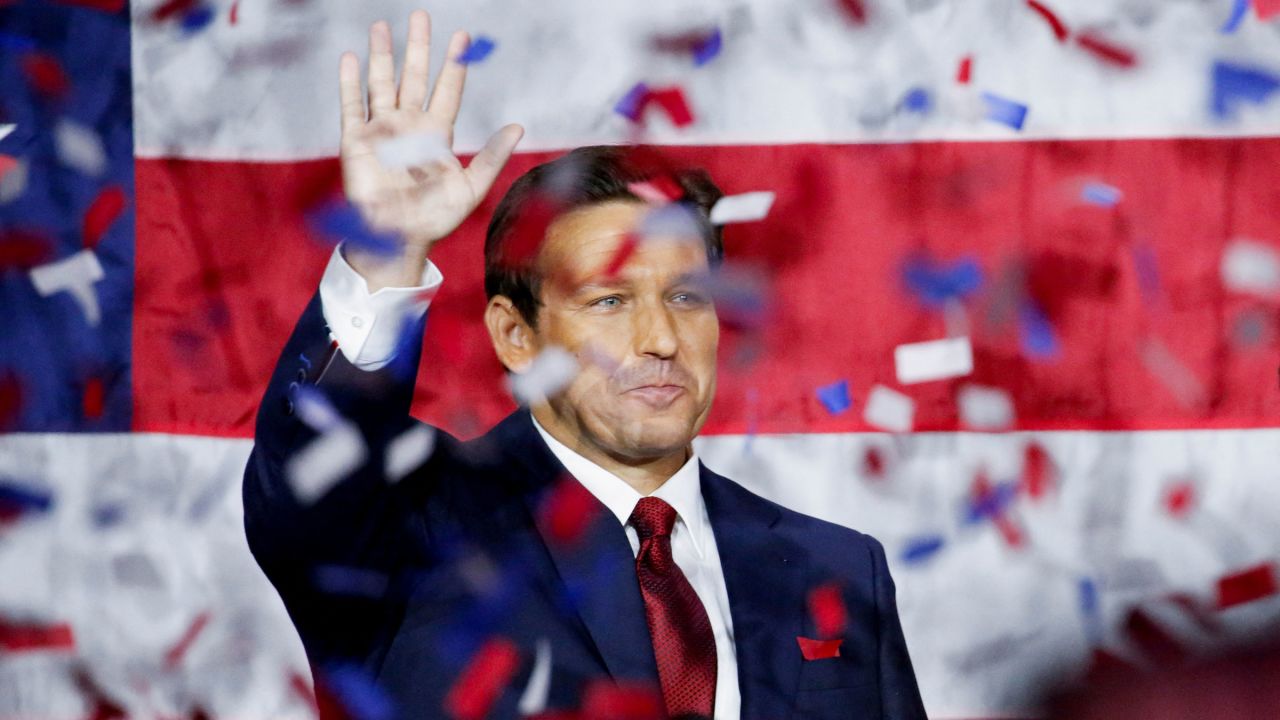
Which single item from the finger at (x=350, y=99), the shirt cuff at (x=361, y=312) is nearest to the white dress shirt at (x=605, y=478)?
the shirt cuff at (x=361, y=312)

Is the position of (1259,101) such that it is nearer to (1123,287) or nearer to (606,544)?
(1123,287)

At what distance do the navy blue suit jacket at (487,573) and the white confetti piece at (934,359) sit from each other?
17.8 inches

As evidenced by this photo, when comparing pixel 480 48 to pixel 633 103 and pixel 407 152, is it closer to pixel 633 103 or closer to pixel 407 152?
pixel 633 103

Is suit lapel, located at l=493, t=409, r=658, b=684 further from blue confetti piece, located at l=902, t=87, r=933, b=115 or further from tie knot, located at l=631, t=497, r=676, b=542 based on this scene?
blue confetti piece, located at l=902, t=87, r=933, b=115

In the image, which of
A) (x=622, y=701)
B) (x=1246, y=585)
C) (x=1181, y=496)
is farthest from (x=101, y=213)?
(x=1246, y=585)

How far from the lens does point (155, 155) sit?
1810 mm

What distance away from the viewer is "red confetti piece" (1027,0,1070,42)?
5.83ft

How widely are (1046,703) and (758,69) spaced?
87cm

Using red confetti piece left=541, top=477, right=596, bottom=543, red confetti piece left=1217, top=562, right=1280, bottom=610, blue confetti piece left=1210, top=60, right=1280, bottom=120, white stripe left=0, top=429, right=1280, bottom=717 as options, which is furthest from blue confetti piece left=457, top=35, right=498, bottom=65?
red confetti piece left=1217, top=562, right=1280, bottom=610

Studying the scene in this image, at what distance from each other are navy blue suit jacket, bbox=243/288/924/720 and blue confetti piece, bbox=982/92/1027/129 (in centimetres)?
68

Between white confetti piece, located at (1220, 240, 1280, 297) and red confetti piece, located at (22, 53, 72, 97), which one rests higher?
red confetti piece, located at (22, 53, 72, 97)

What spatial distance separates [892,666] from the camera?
Result: 4.57ft

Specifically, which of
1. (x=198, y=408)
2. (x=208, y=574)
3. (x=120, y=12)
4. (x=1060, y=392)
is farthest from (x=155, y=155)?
(x=1060, y=392)

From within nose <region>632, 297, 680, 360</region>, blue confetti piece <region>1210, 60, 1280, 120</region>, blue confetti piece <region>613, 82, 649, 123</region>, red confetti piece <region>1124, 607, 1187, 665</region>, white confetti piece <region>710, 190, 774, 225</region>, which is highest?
blue confetti piece <region>1210, 60, 1280, 120</region>
